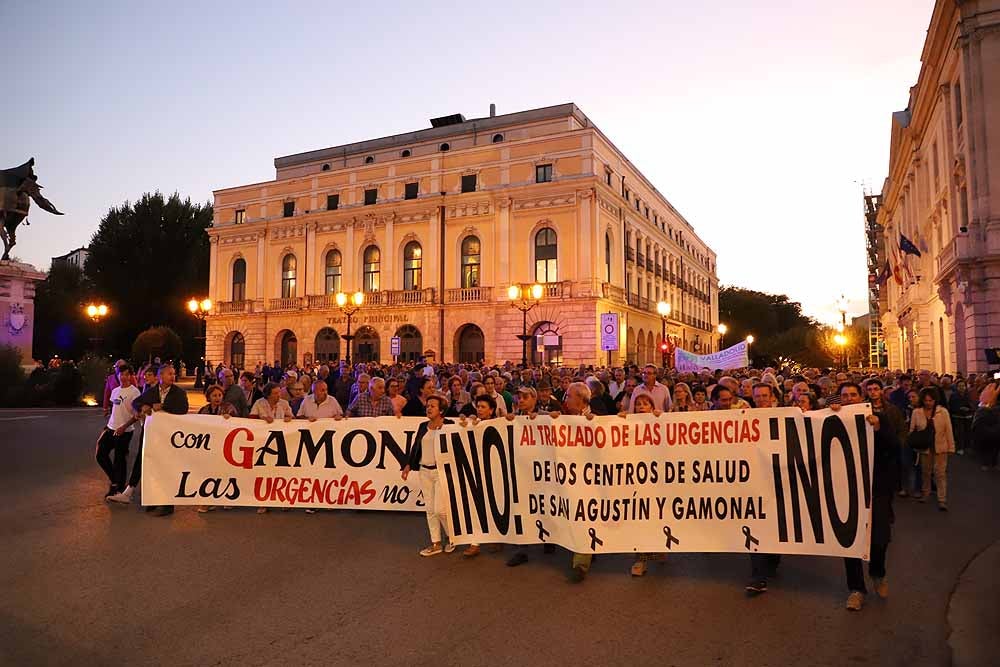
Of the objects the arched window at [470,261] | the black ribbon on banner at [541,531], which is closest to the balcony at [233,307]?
the arched window at [470,261]

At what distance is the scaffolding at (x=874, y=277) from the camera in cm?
6131

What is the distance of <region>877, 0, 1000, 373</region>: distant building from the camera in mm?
24844

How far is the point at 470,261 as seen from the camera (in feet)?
142

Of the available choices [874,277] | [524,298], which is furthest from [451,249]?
[874,277]

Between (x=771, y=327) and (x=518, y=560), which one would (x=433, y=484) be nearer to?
(x=518, y=560)

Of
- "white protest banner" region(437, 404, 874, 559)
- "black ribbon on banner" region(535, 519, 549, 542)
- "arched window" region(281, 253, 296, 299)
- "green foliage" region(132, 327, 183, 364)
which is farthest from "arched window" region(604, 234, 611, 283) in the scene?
"black ribbon on banner" region(535, 519, 549, 542)

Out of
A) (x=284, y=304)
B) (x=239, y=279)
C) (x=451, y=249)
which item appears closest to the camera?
(x=451, y=249)

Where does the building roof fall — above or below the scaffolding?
above

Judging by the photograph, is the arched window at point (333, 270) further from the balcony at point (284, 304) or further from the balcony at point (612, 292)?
the balcony at point (612, 292)

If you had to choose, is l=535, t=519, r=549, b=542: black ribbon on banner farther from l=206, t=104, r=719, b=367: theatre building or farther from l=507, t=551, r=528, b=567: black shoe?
l=206, t=104, r=719, b=367: theatre building

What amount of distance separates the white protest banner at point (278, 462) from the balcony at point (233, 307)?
4405cm

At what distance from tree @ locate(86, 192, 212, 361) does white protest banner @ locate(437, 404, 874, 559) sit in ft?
190

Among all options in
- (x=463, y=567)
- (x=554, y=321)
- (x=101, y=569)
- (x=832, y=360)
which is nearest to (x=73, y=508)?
(x=101, y=569)

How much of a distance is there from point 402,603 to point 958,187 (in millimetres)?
31040
